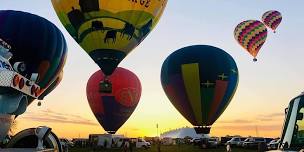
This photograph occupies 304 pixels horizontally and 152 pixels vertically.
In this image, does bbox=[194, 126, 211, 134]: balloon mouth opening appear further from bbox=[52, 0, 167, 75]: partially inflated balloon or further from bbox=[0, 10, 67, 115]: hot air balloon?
bbox=[0, 10, 67, 115]: hot air balloon

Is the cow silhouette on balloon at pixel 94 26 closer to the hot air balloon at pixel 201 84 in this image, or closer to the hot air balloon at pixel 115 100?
the hot air balloon at pixel 201 84

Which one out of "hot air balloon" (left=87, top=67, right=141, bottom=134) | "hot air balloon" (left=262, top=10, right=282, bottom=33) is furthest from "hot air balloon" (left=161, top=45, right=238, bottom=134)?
"hot air balloon" (left=262, top=10, right=282, bottom=33)

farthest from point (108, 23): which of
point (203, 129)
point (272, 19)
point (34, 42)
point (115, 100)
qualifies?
point (272, 19)

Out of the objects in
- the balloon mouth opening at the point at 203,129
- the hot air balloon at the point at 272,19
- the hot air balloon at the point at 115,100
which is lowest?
the balloon mouth opening at the point at 203,129

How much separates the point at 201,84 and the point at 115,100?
15148 mm

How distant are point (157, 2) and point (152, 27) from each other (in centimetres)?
237

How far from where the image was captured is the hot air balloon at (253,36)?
2116 inches

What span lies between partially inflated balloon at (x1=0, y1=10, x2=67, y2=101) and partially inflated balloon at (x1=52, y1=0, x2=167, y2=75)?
3.67m

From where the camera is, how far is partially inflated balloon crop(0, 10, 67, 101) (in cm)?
3653

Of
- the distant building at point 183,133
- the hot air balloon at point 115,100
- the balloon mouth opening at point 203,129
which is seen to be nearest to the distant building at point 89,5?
the balloon mouth opening at point 203,129

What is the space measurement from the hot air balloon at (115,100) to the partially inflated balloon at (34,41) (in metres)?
17.9

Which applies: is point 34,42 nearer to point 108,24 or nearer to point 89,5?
point 89,5

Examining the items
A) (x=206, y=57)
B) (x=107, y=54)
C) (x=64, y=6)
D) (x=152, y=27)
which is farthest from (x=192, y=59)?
(x=64, y=6)

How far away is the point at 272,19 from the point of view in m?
56.9
